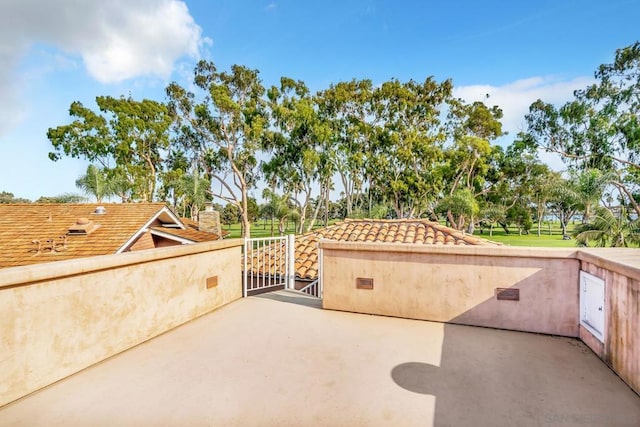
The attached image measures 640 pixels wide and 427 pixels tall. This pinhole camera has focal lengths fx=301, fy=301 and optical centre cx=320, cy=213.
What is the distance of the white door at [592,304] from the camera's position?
3293 mm

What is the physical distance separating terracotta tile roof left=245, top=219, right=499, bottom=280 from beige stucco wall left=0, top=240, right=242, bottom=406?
13.1ft

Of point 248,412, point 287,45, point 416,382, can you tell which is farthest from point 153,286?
point 287,45

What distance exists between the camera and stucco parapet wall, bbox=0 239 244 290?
8.43 ft

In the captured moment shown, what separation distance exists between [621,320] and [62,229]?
1335 cm

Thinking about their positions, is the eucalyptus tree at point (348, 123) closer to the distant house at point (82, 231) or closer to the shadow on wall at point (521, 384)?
the distant house at point (82, 231)

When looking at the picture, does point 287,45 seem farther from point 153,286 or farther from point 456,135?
point 153,286

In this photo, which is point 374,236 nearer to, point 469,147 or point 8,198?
point 469,147

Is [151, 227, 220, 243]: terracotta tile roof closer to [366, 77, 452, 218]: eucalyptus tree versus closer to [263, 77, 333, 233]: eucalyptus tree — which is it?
[263, 77, 333, 233]: eucalyptus tree

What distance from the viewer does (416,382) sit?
2.84 metres

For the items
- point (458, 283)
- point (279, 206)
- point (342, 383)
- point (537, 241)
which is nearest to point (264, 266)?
point (342, 383)

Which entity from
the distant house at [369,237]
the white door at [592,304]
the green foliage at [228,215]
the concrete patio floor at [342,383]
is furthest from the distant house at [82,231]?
the green foliage at [228,215]

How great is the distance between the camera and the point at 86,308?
313 cm

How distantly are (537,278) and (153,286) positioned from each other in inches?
197

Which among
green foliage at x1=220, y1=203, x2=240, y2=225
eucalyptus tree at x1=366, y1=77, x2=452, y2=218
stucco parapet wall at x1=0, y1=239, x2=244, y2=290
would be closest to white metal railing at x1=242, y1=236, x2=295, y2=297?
stucco parapet wall at x1=0, y1=239, x2=244, y2=290
